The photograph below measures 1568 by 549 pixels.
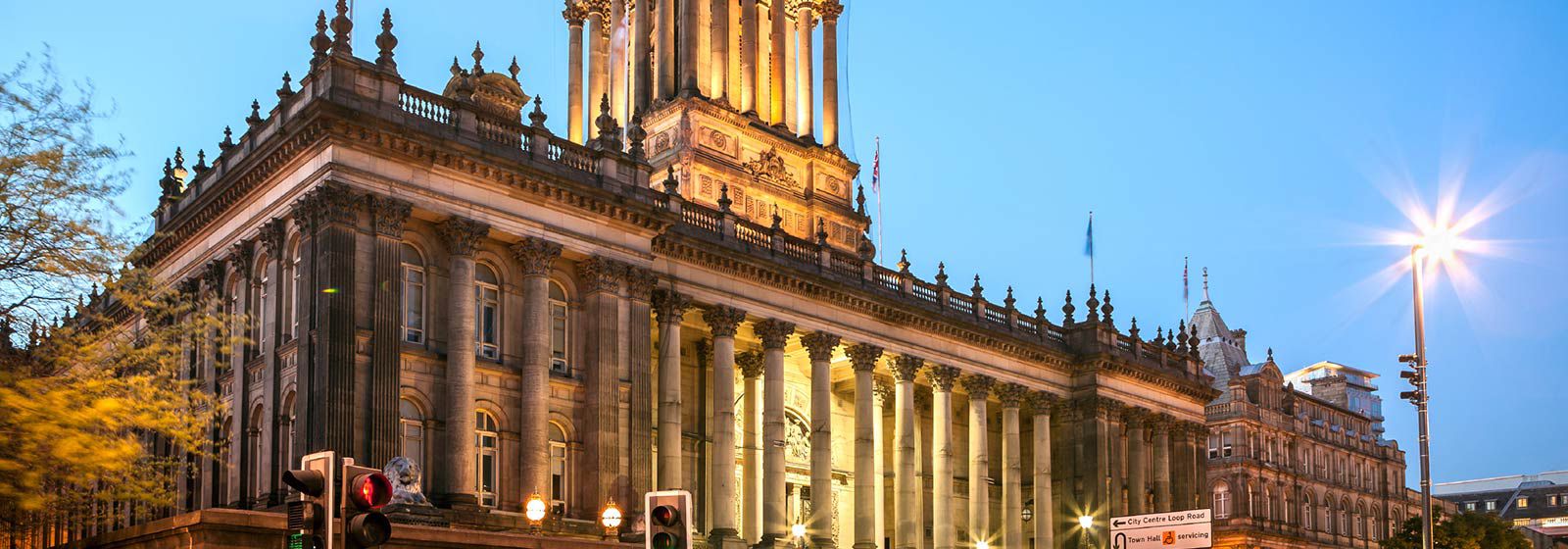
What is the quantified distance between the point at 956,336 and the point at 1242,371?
176 ft

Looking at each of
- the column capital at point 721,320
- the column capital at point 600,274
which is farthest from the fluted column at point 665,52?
the column capital at point 600,274

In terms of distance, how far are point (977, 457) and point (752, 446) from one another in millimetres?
11238

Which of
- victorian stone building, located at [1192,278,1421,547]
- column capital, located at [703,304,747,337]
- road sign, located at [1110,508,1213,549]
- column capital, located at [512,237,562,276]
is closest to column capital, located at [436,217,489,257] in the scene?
column capital, located at [512,237,562,276]

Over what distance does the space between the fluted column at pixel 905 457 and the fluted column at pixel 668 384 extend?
10.6m

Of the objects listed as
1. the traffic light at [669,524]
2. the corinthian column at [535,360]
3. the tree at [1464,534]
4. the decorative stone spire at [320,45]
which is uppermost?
the decorative stone spire at [320,45]

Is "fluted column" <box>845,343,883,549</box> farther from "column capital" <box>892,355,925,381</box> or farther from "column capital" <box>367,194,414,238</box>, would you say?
"column capital" <box>367,194,414,238</box>

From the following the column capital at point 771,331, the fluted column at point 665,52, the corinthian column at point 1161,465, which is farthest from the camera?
the corinthian column at point 1161,465

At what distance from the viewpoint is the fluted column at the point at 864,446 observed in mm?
57688

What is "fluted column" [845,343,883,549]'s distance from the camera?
5769cm

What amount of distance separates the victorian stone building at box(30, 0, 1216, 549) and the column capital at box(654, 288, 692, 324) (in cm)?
9

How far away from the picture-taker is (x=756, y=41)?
69688 millimetres

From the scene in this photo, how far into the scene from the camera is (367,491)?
16.4 m

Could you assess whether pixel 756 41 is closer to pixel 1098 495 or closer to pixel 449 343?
pixel 1098 495

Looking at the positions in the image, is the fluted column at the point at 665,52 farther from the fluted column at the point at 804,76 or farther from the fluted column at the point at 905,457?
the fluted column at the point at 905,457
